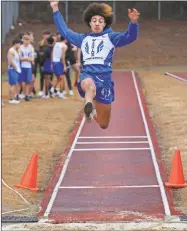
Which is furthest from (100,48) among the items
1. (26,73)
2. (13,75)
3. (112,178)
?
(26,73)

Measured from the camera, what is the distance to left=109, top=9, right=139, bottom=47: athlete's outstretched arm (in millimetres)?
6230

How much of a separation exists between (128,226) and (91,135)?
6725 mm

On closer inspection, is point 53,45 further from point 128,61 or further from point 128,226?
point 128,226

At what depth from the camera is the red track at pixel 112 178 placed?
9.17 metres

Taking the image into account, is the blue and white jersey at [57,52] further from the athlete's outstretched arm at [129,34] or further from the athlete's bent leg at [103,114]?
the athlete's outstretched arm at [129,34]

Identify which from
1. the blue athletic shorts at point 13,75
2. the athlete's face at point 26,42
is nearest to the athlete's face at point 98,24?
the athlete's face at point 26,42

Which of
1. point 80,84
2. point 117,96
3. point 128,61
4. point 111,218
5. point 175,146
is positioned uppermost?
point 80,84

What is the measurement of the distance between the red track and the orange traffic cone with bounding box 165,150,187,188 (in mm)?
171

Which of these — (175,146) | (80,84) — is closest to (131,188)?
(175,146)

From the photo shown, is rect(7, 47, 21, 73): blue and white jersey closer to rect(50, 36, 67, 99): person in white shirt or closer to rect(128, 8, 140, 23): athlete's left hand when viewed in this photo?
rect(50, 36, 67, 99): person in white shirt

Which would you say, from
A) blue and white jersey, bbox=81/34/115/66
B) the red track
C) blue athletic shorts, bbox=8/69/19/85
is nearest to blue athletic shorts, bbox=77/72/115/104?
blue and white jersey, bbox=81/34/115/66

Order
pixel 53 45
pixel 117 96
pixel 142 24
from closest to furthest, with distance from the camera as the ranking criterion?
pixel 142 24, pixel 53 45, pixel 117 96

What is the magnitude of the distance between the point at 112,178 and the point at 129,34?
16.1 feet

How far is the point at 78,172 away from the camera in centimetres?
1148
